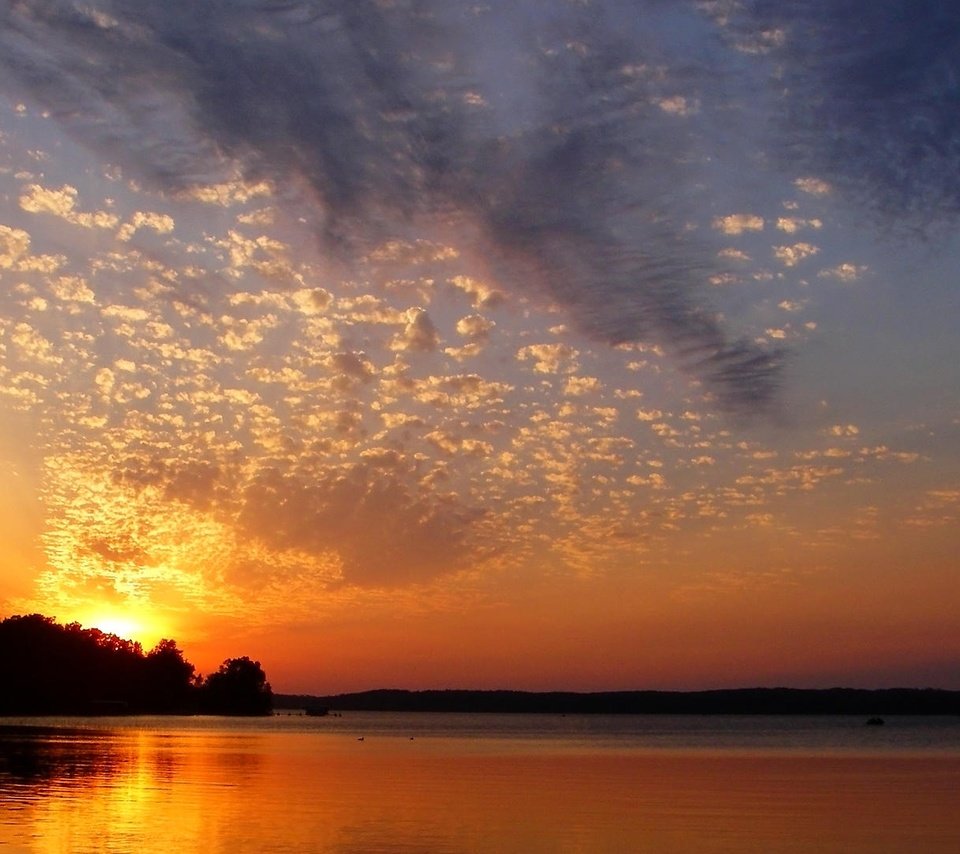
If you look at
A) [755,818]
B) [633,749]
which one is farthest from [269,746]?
[755,818]

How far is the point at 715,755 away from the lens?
103 meters

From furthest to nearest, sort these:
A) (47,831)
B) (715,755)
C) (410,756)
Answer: (715,755)
(410,756)
(47,831)

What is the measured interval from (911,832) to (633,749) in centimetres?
7423

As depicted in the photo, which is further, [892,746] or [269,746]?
[892,746]

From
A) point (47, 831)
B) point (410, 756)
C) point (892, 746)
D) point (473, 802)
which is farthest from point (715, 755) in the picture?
point (47, 831)

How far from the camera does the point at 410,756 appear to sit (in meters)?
96.1

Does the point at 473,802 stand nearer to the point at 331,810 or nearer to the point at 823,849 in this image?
the point at 331,810

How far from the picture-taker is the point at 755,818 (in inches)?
1828

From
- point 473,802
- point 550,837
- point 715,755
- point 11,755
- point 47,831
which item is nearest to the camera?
point 47,831

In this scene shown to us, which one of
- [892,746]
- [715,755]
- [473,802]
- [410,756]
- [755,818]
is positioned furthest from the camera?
[892,746]

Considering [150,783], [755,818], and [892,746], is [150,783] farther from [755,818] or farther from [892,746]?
[892,746]

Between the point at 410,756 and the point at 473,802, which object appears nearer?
the point at 473,802

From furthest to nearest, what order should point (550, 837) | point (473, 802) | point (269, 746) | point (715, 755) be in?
point (269, 746) → point (715, 755) → point (473, 802) → point (550, 837)

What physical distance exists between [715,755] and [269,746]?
42.9 meters
